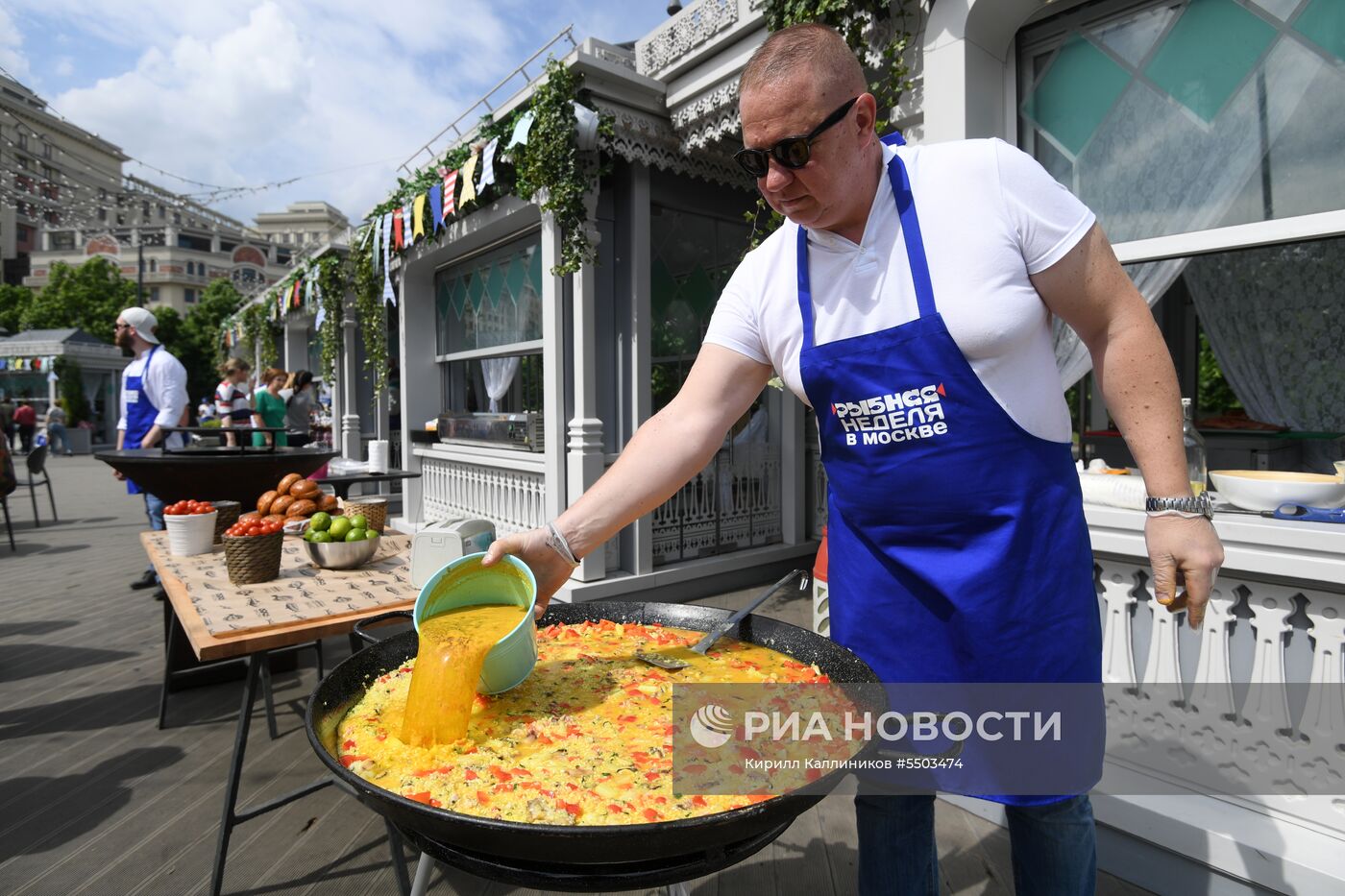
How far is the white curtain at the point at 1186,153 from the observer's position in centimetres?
254

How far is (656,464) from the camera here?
1.59m

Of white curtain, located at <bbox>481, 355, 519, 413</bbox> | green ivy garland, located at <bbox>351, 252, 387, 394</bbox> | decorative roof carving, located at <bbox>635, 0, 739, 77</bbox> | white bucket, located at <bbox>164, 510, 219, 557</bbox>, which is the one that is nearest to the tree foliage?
green ivy garland, located at <bbox>351, 252, 387, 394</bbox>

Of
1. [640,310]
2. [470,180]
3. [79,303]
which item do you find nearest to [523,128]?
[470,180]

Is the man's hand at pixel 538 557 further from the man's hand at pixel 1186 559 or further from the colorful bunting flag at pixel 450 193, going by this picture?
the colorful bunting flag at pixel 450 193

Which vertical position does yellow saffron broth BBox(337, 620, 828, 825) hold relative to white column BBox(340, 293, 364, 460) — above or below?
below

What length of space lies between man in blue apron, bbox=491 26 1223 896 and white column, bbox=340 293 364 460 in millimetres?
11344

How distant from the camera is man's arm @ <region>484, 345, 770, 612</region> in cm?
151

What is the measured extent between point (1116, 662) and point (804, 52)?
258cm

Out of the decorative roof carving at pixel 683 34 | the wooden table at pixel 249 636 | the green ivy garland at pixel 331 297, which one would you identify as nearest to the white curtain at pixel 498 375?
the decorative roof carving at pixel 683 34

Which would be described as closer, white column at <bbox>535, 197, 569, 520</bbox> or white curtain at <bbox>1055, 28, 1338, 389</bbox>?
white curtain at <bbox>1055, 28, 1338, 389</bbox>

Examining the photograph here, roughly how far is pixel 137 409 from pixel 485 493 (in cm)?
307

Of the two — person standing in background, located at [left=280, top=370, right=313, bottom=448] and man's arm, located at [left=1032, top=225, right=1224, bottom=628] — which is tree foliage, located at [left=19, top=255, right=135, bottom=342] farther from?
man's arm, located at [left=1032, top=225, right=1224, bottom=628]

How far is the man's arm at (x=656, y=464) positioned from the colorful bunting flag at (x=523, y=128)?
15.6 ft

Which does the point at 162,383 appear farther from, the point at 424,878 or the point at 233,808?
the point at 424,878
